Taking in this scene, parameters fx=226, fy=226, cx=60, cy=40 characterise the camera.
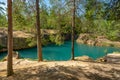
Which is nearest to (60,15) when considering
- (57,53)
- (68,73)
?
(68,73)

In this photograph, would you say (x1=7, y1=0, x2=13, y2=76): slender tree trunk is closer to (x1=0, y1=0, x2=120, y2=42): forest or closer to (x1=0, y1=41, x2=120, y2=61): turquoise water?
(x1=0, y1=0, x2=120, y2=42): forest

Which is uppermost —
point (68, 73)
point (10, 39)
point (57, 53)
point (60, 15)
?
point (60, 15)

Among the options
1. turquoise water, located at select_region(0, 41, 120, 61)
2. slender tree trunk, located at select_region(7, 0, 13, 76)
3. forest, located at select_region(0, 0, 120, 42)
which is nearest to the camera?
slender tree trunk, located at select_region(7, 0, 13, 76)

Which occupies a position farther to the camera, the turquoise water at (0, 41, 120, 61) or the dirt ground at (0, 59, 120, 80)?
the turquoise water at (0, 41, 120, 61)

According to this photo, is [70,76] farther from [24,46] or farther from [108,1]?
[24,46]

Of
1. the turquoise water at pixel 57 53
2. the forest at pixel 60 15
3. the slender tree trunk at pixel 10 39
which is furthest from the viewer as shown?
the turquoise water at pixel 57 53

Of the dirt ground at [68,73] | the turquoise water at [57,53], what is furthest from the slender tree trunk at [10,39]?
the turquoise water at [57,53]

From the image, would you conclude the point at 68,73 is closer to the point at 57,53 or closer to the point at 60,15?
the point at 60,15

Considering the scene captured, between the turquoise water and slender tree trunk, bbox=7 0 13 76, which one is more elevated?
slender tree trunk, bbox=7 0 13 76

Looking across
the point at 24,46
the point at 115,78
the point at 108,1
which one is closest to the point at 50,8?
the point at 108,1

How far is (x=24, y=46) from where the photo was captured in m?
47.9

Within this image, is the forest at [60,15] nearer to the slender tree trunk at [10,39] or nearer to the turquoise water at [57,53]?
the slender tree trunk at [10,39]

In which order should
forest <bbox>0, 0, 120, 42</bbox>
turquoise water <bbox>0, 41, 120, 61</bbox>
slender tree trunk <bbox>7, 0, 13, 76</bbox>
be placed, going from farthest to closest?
turquoise water <bbox>0, 41, 120, 61</bbox> → forest <bbox>0, 0, 120, 42</bbox> → slender tree trunk <bbox>7, 0, 13, 76</bbox>

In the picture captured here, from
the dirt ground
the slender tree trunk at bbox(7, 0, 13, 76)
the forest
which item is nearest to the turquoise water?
the forest
